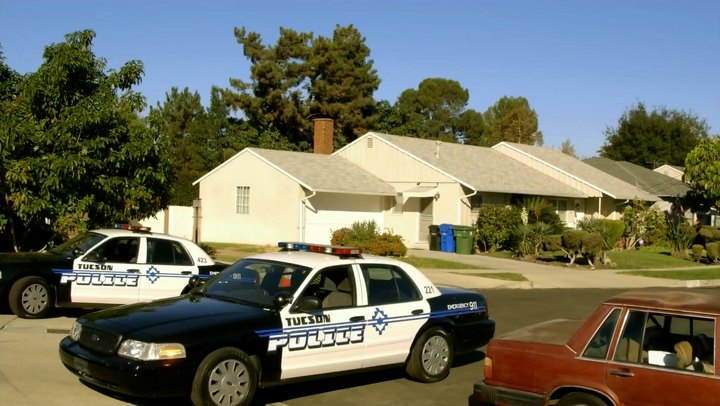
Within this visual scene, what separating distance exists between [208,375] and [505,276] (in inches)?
617

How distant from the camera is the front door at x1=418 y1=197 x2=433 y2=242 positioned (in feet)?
102

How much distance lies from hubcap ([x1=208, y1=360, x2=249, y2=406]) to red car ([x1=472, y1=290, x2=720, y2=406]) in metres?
2.14

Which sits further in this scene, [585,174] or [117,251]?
[585,174]

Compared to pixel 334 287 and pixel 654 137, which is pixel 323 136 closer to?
pixel 334 287

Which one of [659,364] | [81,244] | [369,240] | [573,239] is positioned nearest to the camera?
[659,364]

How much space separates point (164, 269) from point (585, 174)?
30.2 m

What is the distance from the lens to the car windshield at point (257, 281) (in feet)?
25.2

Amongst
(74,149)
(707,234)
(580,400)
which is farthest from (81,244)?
(707,234)

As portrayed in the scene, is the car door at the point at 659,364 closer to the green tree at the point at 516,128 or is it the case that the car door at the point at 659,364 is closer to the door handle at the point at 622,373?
the door handle at the point at 622,373

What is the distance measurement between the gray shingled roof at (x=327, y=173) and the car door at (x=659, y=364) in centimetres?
2296

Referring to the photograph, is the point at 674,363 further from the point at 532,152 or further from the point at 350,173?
the point at 532,152

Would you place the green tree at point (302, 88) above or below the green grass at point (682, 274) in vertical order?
above

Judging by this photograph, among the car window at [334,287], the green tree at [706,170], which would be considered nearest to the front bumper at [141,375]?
the car window at [334,287]

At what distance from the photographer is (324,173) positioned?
3131 centimetres
